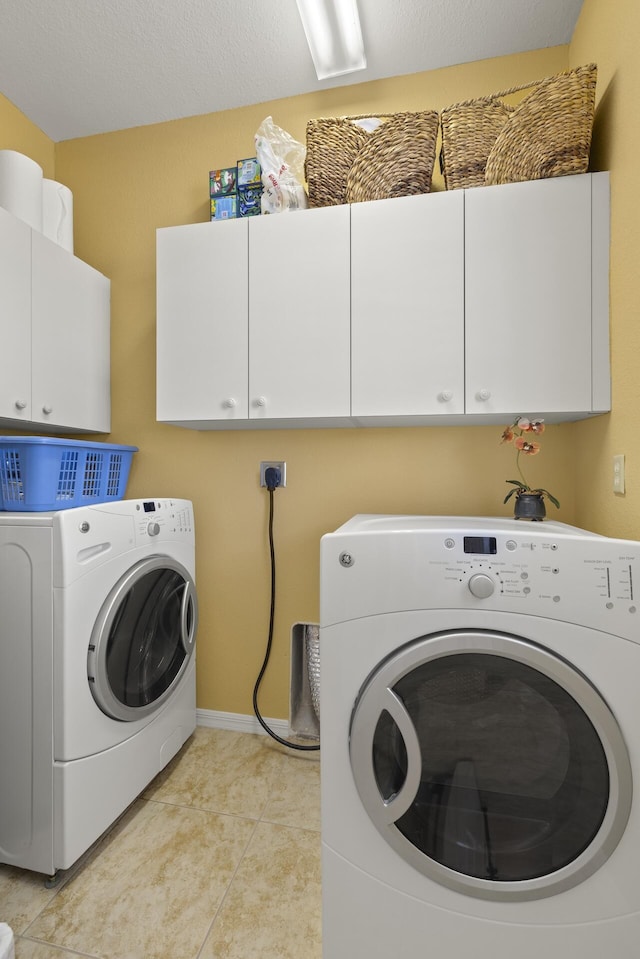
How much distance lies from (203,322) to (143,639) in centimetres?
118

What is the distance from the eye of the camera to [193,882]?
1274 millimetres

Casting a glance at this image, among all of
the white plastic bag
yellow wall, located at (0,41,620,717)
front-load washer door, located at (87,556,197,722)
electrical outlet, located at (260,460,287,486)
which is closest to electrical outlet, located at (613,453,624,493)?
yellow wall, located at (0,41,620,717)

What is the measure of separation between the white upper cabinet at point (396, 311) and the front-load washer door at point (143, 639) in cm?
63

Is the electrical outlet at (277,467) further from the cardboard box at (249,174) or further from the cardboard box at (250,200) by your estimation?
the cardboard box at (249,174)

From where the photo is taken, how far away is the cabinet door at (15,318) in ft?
4.99

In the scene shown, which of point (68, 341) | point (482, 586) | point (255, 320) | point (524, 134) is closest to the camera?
point (482, 586)

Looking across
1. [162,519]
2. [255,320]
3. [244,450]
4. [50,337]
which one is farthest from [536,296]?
[50,337]

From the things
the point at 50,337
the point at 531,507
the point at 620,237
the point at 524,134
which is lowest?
the point at 531,507

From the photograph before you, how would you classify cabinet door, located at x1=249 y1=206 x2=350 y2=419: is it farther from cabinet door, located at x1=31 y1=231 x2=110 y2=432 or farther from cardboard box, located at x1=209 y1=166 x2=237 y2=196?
cabinet door, located at x1=31 y1=231 x2=110 y2=432

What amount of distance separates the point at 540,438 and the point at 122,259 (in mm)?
2042

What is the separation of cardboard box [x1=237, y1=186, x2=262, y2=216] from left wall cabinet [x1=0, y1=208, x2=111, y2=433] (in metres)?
0.75

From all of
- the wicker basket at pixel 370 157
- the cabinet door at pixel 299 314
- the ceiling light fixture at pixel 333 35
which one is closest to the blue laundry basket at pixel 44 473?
the cabinet door at pixel 299 314

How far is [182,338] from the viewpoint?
67.0 inches

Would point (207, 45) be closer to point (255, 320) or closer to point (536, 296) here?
point (255, 320)
